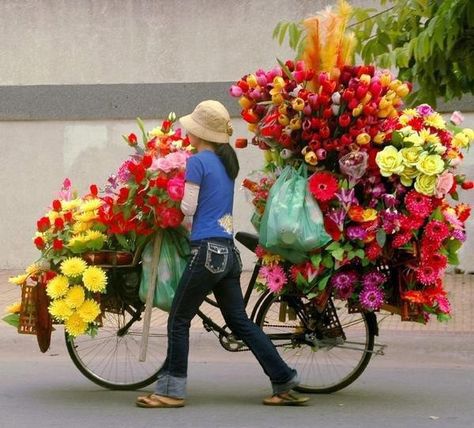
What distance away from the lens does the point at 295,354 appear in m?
7.66

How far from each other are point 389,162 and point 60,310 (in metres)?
2.20

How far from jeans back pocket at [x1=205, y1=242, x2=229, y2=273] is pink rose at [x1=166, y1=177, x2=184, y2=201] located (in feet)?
1.10

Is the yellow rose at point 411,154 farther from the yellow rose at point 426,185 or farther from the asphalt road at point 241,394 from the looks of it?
the asphalt road at point 241,394

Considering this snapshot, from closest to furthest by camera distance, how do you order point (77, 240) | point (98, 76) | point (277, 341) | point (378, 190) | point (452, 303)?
point (378, 190) → point (77, 240) → point (277, 341) → point (452, 303) → point (98, 76)

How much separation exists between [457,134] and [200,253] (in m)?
1.78

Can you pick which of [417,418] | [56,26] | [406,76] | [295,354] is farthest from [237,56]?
[417,418]

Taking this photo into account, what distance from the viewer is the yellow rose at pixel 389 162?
6.70 m

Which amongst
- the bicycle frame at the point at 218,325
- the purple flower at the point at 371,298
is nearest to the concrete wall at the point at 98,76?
the bicycle frame at the point at 218,325

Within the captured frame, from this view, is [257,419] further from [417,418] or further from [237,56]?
[237,56]

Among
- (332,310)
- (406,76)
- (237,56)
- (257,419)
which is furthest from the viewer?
(237,56)

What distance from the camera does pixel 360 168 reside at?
6.74m

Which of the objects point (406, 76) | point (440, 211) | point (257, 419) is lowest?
point (257, 419)

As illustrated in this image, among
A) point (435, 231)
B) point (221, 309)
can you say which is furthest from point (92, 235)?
point (435, 231)

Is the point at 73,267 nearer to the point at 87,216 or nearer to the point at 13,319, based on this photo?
the point at 87,216
